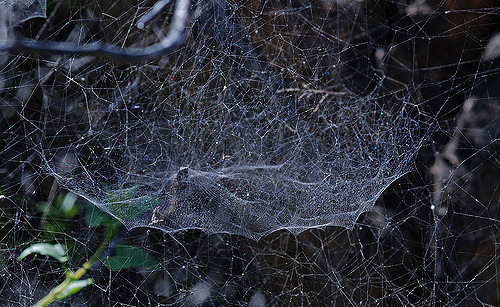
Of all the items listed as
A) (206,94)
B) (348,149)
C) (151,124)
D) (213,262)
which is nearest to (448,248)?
(348,149)

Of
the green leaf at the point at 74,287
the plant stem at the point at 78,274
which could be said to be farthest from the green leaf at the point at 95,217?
the green leaf at the point at 74,287

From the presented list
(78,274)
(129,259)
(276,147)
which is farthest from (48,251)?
(276,147)

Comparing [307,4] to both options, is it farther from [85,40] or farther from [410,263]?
[410,263]

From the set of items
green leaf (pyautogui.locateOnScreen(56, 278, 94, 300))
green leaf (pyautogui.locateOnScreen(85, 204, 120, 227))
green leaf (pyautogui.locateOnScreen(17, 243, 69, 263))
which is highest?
green leaf (pyautogui.locateOnScreen(85, 204, 120, 227))

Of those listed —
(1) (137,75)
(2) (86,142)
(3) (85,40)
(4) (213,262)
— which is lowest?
(4) (213,262)

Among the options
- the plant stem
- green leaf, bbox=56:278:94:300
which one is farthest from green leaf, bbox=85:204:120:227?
green leaf, bbox=56:278:94:300

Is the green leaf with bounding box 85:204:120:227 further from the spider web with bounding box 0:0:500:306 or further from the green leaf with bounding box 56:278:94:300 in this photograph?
the green leaf with bounding box 56:278:94:300

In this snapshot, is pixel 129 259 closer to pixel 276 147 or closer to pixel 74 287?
pixel 74 287
